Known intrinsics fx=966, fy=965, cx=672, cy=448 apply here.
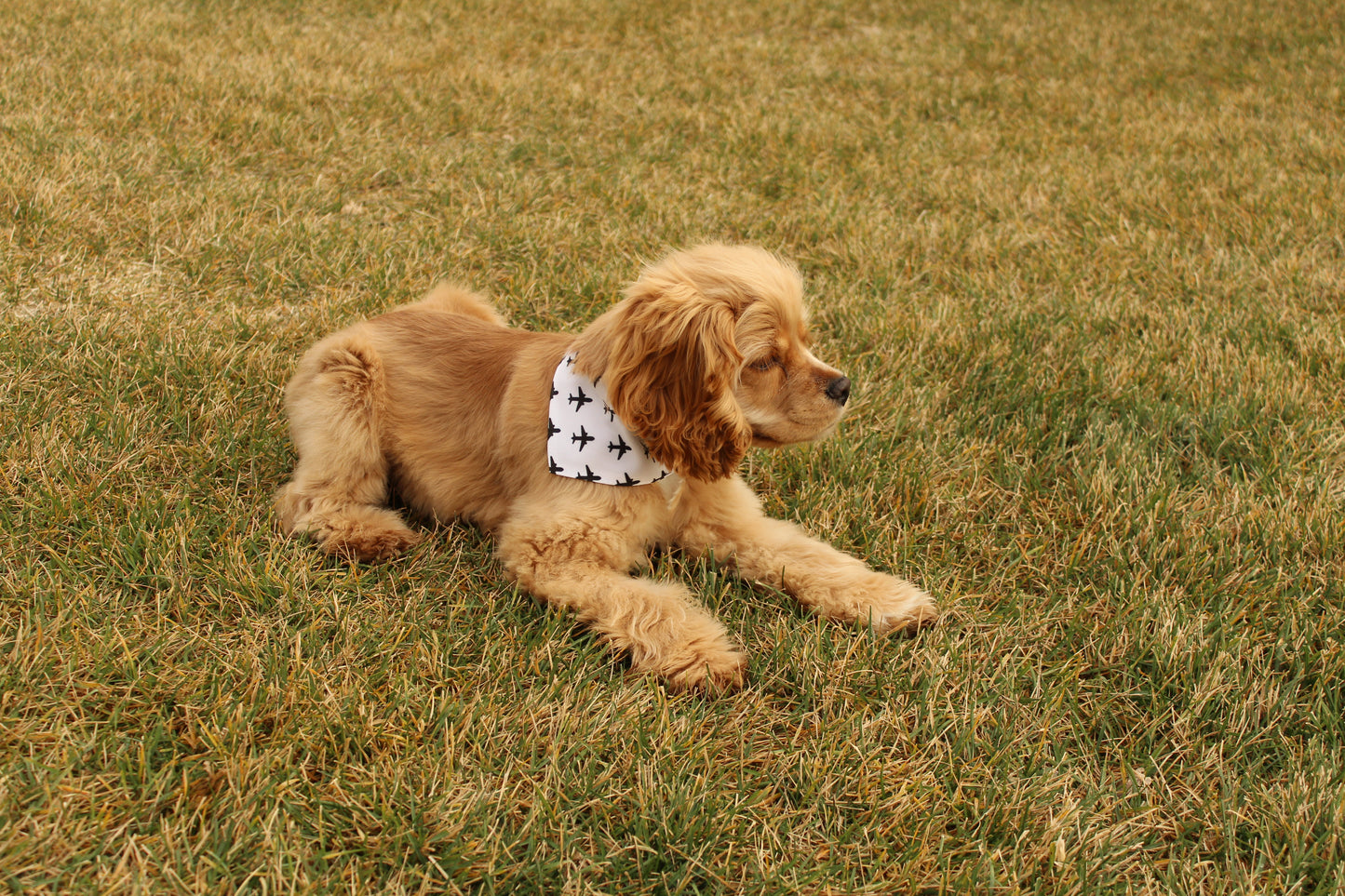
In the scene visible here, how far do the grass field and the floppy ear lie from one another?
0.54 metres

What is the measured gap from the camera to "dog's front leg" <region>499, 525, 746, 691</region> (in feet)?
8.90

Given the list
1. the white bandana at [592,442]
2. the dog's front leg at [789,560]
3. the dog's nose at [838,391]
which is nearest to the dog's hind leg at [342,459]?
the white bandana at [592,442]

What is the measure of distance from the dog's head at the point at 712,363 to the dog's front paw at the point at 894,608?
52 centimetres

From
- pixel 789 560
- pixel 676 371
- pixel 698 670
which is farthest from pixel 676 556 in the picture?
pixel 676 371

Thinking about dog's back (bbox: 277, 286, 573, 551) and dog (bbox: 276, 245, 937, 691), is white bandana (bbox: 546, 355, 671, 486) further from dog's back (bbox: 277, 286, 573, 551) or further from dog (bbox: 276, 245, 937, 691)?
dog's back (bbox: 277, 286, 573, 551)

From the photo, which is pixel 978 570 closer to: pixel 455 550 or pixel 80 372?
pixel 455 550

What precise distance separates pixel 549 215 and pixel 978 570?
139 inches

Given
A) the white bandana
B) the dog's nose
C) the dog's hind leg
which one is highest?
the dog's nose

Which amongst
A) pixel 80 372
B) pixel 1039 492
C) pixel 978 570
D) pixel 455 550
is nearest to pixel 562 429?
pixel 455 550

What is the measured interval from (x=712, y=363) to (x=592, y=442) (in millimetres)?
462

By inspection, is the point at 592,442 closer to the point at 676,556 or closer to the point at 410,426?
the point at 676,556

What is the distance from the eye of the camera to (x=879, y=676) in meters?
2.76

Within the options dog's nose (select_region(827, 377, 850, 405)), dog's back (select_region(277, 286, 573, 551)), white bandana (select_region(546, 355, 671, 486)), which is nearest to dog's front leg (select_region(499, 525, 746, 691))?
white bandana (select_region(546, 355, 671, 486))

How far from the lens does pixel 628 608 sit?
2820 millimetres
